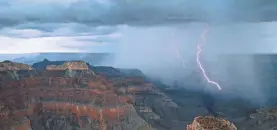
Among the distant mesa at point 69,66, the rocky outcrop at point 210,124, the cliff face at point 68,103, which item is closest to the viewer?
the rocky outcrop at point 210,124

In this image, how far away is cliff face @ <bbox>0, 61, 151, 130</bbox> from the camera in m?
160

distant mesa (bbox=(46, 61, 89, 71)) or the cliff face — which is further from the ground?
distant mesa (bbox=(46, 61, 89, 71))

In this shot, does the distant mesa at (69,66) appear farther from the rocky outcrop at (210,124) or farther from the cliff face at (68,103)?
the rocky outcrop at (210,124)

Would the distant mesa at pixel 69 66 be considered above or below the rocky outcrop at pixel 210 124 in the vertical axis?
above

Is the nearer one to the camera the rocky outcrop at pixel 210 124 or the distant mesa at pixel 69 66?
the rocky outcrop at pixel 210 124

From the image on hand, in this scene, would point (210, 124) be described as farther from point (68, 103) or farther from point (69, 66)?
point (69, 66)

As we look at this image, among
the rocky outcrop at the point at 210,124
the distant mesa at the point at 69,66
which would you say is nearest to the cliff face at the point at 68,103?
the distant mesa at the point at 69,66

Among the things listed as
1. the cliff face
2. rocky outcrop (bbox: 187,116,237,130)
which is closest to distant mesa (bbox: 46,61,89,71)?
the cliff face

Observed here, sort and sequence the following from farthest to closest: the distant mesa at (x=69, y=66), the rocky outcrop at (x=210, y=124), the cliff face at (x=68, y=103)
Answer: the distant mesa at (x=69, y=66) < the cliff face at (x=68, y=103) < the rocky outcrop at (x=210, y=124)

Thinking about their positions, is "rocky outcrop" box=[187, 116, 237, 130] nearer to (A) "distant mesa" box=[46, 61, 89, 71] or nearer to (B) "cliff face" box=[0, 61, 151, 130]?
(B) "cliff face" box=[0, 61, 151, 130]

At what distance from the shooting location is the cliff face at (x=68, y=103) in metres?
160

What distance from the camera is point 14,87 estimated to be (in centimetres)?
16275

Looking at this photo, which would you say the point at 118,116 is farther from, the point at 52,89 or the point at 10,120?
the point at 10,120

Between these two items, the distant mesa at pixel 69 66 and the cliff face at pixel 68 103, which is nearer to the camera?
the cliff face at pixel 68 103
